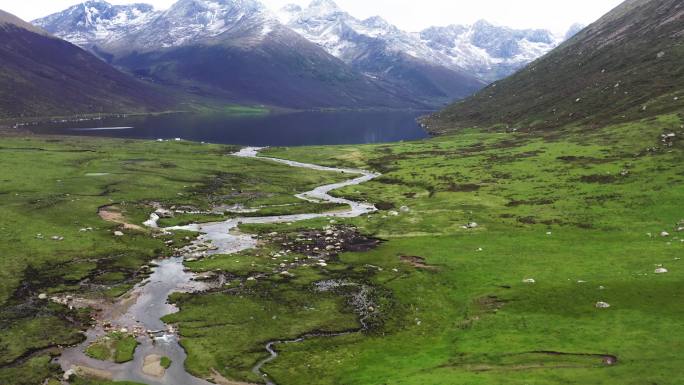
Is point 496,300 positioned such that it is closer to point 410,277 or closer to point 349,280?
point 410,277

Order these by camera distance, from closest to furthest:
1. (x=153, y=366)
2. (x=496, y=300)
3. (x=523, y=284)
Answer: (x=153, y=366) → (x=496, y=300) → (x=523, y=284)

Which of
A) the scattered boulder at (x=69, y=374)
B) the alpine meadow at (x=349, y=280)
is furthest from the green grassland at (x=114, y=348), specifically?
the scattered boulder at (x=69, y=374)

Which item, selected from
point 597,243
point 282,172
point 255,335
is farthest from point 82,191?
point 597,243

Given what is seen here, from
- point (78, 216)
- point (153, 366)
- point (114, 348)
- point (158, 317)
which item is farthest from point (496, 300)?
point (78, 216)

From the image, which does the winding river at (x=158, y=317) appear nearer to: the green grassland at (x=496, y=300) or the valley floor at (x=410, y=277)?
the valley floor at (x=410, y=277)

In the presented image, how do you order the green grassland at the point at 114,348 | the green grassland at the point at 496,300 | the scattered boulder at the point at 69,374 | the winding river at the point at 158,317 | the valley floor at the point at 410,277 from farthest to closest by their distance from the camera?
the green grassland at the point at 114,348 → the valley floor at the point at 410,277 → the winding river at the point at 158,317 → the green grassland at the point at 496,300 → the scattered boulder at the point at 69,374

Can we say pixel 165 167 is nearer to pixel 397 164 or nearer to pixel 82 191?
pixel 82 191

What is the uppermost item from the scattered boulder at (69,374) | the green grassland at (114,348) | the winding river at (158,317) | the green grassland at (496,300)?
the green grassland at (496,300)
